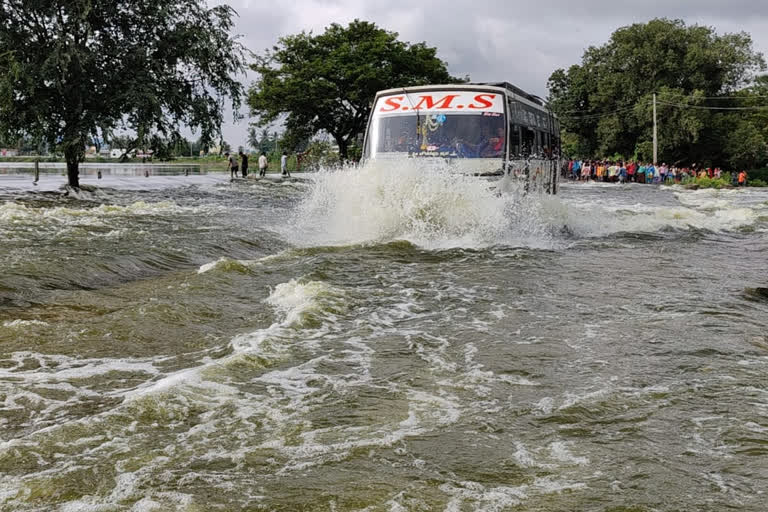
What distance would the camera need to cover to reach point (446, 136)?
42.7 ft

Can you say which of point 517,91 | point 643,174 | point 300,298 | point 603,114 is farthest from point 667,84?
point 300,298

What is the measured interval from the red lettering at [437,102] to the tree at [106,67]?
11.3 m

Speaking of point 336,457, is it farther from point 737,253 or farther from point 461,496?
point 737,253

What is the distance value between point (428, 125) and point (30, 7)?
559 inches

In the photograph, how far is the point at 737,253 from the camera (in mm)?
12383

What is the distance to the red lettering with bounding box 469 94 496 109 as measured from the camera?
13042mm

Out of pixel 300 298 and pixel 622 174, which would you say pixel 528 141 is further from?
pixel 622 174

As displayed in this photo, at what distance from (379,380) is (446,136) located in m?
8.78

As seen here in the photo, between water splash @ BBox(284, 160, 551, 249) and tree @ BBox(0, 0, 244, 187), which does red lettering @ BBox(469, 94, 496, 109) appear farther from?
tree @ BBox(0, 0, 244, 187)

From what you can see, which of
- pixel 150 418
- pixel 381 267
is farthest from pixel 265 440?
pixel 381 267

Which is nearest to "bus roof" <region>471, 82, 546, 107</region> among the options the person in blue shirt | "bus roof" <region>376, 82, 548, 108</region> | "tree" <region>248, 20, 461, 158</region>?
"bus roof" <region>376, 82, 548, 108</region>

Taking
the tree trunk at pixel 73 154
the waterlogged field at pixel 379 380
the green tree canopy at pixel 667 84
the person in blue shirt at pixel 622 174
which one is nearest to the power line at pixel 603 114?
the green tree canopy at pixel 667 84

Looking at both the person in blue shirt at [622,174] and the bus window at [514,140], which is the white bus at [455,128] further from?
the person in blue shirt at [622,174]

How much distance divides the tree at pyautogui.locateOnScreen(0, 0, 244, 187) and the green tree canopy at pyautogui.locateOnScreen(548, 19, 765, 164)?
129ft
